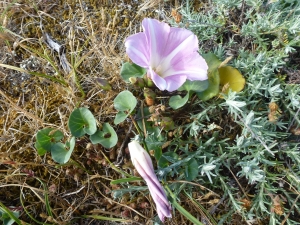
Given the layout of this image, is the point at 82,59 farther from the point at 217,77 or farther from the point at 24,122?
the point at 217,77

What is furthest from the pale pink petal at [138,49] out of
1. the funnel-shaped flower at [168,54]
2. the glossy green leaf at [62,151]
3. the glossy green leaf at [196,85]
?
the glossy green leaf at [62,151]

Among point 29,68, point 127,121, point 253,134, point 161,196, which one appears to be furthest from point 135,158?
point 29,68

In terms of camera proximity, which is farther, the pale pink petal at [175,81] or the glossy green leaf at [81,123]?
the glossy green leaf at [81,123]

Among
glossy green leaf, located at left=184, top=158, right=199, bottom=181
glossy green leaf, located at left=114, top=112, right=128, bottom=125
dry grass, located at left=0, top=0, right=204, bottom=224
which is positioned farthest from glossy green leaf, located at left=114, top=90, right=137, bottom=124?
glossy green leaf, located at left=184, top=158, right=199, bottom=181

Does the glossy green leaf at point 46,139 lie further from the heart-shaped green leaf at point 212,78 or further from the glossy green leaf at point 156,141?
the heart-shaped green leaf at point 212,78

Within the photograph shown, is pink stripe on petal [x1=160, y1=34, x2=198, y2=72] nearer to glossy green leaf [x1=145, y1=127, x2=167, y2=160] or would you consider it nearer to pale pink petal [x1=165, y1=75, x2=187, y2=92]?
pale pink petal [x1=165, y1=75, x2=187, y2=92]

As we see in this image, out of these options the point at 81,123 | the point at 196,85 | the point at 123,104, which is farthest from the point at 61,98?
the point at 196,85

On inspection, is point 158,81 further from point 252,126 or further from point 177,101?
point 252,126
